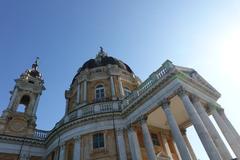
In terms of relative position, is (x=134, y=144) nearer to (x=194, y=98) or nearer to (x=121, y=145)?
(x=121, y=145)

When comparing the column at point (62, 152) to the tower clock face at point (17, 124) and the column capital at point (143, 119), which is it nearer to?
the tower clock face at point (17, 124)

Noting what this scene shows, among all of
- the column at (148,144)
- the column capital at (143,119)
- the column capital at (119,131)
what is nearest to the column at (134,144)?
the column capital at (119,131)

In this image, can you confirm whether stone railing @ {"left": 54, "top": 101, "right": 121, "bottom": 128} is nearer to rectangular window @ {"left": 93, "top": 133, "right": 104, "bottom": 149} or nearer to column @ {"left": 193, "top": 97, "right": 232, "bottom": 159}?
rectangular window @ {"left": 93, "top": 133, "right": 104, "bottom": 149}

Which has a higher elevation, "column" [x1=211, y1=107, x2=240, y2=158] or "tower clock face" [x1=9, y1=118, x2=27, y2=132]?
"tower clock face" [x1=9, y1=118, x2=27, y2=132]

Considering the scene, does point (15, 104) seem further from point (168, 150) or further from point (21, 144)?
point (168, 150)

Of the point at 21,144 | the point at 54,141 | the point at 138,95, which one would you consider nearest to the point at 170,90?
the point at 138,95

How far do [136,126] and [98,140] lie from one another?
342 cm

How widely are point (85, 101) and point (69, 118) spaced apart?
334 centimetres

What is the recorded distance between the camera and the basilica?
14.1 metres

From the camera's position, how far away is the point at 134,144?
16.1 meters

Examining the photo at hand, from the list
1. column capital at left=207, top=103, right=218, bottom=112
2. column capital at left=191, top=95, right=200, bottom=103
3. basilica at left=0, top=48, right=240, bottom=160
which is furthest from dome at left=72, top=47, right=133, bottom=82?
column capital at left=191, top=95, right=200, bottom=103

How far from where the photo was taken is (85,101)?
23.2m

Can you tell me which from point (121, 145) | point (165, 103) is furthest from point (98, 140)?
point (165, 103)

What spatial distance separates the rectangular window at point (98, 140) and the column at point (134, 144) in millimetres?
2487
